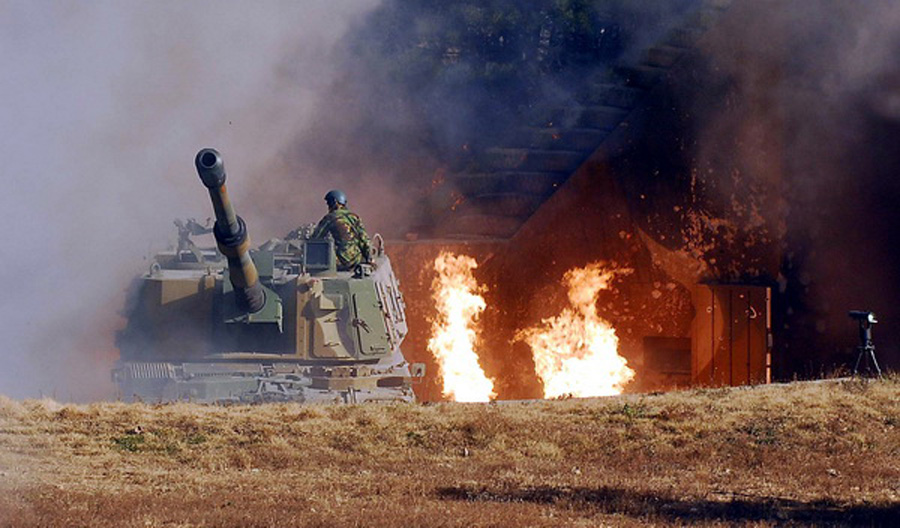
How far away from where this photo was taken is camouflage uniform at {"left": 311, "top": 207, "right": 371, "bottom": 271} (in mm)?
15258

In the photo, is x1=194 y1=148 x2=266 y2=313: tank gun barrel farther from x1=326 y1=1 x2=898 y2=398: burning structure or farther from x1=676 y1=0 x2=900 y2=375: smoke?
x1=326 y1=1 x2=898 y2=398: burning structure

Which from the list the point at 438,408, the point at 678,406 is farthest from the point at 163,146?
the point at 678,406

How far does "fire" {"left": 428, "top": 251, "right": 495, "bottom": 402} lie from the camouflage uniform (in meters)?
8.10

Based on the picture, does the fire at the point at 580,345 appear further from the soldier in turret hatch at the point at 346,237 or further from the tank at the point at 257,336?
the tank at the point at 257,336

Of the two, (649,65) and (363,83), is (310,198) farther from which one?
(649,65)

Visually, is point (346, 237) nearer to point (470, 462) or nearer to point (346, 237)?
point (346, 237)

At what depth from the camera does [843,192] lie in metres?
18.6

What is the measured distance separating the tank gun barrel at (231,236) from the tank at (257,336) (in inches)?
0.9

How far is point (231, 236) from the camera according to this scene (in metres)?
13.0

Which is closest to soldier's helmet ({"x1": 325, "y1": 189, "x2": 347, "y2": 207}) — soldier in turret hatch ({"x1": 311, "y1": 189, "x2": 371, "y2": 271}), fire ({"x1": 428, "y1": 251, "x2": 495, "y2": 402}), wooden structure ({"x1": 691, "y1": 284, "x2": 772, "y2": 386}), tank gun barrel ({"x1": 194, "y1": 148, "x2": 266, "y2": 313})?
soldier in turret hatch ({"x1": 311, "y1": 189, "x2": 371, "y2": 271})

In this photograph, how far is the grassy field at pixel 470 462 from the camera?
28.5ft

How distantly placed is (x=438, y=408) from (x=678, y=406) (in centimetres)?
259

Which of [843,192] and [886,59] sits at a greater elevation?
[886,59]

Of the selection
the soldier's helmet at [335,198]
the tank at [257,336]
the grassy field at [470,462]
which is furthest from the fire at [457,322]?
the grassy field at [470,462]
